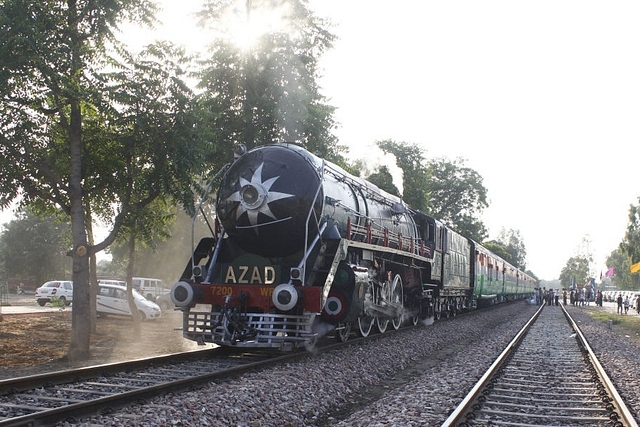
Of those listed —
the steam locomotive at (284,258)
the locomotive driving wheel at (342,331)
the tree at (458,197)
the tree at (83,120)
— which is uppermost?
the tree at (458,197)

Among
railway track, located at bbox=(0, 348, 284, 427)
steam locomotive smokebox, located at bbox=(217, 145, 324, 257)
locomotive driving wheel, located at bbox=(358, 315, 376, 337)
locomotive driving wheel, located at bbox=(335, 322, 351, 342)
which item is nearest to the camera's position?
railway track, located at bbox=(0, 348, 284, 427)

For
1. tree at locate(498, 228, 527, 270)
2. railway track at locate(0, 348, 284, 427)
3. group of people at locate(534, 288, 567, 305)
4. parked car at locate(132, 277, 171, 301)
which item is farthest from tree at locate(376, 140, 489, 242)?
tree at locate(498, 228, 527, 270)

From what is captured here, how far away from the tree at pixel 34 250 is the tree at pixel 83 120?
146 feet

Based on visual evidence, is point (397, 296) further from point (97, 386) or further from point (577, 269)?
point (577, 269)

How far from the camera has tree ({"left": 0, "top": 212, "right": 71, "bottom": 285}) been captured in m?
54.8

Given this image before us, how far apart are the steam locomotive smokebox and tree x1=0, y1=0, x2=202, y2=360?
2.77 metres

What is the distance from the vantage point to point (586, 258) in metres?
115

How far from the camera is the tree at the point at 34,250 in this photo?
5481 cm

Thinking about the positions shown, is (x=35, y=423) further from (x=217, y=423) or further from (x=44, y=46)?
(x=44, y=46)

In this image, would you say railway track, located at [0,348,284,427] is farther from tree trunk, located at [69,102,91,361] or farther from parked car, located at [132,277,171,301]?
parked car, located at [132,277,171,301]

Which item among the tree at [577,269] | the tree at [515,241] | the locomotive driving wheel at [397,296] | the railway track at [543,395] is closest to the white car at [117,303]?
the locomotive driving wheel at [397,296]

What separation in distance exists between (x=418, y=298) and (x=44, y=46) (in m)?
12.0

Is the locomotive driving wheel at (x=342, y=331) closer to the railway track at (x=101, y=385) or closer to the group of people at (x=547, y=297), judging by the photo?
the railway track at (x=101, y=385)

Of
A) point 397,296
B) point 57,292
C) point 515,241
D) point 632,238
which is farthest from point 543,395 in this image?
→ point 515,241
